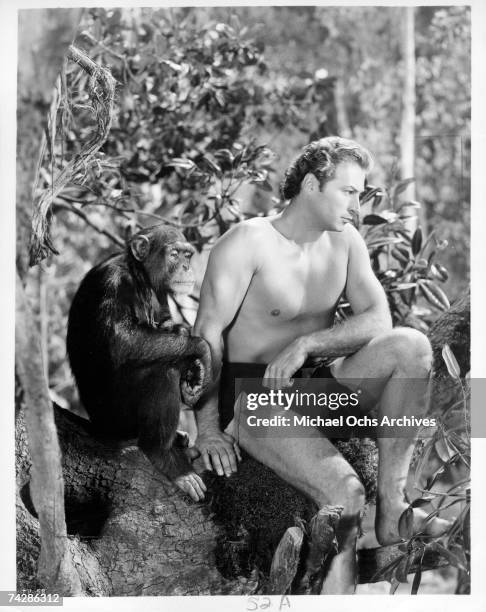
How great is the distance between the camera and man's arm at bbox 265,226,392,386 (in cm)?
330

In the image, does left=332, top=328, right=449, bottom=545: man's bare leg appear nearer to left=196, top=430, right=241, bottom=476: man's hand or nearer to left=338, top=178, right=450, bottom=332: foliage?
A: left=338, top=178, right=450, bottom=332: foliage

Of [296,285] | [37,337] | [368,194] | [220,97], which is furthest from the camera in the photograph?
[220,97]

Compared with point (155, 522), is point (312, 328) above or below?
above

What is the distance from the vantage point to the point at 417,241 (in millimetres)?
3572

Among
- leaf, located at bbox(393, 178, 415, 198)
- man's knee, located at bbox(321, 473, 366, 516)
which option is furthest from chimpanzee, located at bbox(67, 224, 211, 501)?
leaf, located at bbox(393, 178, 415, 198)

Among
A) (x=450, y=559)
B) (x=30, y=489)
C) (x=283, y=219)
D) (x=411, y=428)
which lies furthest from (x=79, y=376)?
(x=450, y=559)

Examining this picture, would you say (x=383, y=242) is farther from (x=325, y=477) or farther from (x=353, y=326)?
(x=325, y=477)

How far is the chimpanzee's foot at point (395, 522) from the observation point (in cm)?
330

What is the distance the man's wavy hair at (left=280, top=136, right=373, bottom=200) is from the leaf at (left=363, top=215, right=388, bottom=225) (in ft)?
0.78

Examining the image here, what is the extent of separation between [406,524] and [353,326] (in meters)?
0.80

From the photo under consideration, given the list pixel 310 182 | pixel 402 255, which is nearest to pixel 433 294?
pixel 402 255

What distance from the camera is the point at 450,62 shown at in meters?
3.66

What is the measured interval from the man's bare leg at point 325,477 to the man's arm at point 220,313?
0.53 feet

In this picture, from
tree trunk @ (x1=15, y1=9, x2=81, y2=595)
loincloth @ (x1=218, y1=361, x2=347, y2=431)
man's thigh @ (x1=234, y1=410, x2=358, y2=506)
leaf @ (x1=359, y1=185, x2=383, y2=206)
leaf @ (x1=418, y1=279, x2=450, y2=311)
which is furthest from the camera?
leaf @ (x1=418, y1=279, x2=450, y2=311)
